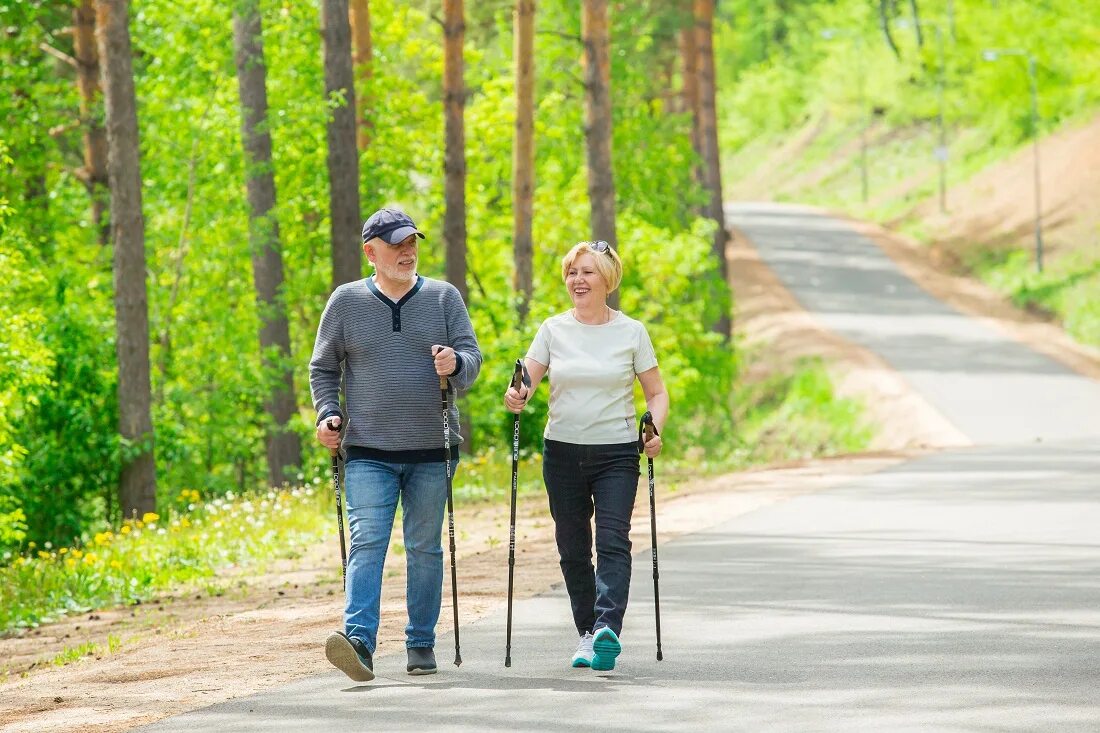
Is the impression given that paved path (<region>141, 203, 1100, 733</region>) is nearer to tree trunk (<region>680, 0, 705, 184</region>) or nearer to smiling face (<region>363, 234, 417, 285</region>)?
smiling face (<region>363, 234, 417, 285</region>)

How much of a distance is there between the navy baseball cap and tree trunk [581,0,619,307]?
1797 centimetres

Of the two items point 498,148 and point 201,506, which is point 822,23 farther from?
point 201,506

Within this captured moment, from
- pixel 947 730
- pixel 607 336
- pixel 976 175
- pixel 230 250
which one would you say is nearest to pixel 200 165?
pixel 230 250

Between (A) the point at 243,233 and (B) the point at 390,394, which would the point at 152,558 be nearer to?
(B) the point at 390,394

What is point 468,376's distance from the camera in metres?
7.89

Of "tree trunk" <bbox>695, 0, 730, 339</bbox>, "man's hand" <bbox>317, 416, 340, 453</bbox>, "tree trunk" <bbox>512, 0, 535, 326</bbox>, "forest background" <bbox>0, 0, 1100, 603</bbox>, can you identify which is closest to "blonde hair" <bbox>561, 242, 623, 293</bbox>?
"man's hand" <bbox>317, 416, 340, 453</bbox>

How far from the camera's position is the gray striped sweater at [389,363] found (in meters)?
7.98

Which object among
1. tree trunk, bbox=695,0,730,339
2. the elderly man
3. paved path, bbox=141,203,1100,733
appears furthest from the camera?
tree trunk, bbox=695,0,730,339

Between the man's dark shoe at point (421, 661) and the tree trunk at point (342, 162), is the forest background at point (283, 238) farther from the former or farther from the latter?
the man's dark shoe at point (421, 661)

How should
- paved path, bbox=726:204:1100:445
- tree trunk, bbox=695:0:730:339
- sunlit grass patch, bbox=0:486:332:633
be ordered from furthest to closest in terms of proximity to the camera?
1. tree trunk, bbox=695:0:730:339
2. paved path, bbox=726:204:1100:445
3. sunlit grass patch, bbox=0:486:332:633

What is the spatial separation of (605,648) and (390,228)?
206cm

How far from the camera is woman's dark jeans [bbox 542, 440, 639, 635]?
8.13 metres

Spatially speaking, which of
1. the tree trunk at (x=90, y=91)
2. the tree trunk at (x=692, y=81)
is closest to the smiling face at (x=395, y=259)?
the tree trunk at (x=90, y=91)

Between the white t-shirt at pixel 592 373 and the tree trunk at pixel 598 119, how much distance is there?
58.2 ft
